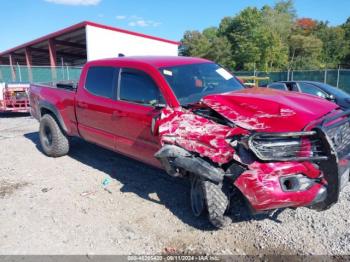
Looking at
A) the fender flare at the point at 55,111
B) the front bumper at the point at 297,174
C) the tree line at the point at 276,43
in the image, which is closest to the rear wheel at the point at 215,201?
the front bumper at the point at 297,174

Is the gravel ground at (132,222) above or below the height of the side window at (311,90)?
below

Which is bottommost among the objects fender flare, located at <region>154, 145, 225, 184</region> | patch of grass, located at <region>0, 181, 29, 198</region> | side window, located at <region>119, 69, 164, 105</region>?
patch of grass, located at <region>0, 181, 29, 198</region>

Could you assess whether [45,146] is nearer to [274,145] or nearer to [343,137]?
[274,145]

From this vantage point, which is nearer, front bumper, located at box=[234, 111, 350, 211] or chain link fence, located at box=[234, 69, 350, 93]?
front bumper, located at box=[234, 111, 350, 211]

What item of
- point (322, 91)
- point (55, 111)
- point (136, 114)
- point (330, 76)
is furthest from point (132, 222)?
point (330, 76)

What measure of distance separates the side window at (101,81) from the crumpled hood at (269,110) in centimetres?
181

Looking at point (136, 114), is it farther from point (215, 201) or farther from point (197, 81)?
point (215, 201)

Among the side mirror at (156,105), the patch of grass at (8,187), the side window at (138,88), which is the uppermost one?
the side window at (138,88)

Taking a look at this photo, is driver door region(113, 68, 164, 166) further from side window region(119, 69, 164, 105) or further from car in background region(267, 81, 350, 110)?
car in background region(267, 81, 350, 110)

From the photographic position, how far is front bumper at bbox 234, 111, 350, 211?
2.70 meters

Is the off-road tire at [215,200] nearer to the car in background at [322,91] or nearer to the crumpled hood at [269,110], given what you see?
the crumpled hood at [269,110]

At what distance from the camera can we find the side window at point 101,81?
455cm

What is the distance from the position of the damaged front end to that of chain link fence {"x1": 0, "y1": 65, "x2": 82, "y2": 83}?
1787cm

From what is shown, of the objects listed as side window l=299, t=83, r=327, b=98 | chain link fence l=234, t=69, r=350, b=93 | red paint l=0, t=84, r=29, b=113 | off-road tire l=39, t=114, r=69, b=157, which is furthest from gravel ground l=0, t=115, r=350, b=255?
chain link fence l=234, t=69, r=350, b=93
